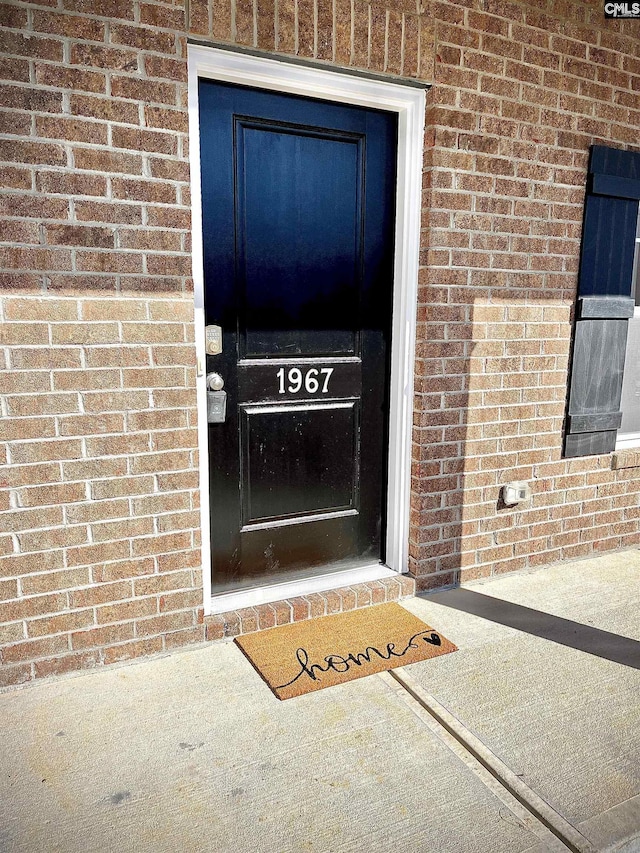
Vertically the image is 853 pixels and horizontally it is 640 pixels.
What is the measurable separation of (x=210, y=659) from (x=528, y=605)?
5.07 feet

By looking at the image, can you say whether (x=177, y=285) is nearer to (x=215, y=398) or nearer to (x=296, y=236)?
(x=215, y=398)

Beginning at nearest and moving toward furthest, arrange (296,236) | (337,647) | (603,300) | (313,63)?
1. (313,63)
2. (337,647)
3. (296,236)
4. (603,300)

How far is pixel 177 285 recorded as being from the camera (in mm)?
2375

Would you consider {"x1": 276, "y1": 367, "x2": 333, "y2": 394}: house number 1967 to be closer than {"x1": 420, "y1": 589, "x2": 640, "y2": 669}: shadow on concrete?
No

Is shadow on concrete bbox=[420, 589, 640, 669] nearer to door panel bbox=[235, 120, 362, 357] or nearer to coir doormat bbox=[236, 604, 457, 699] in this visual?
coir doormat bbox=[236, 604, 457, 699]

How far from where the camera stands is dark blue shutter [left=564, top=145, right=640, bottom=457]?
321cm

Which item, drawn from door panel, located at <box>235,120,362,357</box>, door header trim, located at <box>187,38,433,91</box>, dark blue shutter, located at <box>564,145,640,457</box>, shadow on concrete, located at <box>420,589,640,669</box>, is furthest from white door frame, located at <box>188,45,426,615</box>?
dark blue shutter, located at <box>564,145,640,457</box>

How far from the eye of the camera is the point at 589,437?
11.4 feet

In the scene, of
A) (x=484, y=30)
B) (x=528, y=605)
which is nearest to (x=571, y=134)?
(x=484, y=30)

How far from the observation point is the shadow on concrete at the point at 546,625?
8.55 feet

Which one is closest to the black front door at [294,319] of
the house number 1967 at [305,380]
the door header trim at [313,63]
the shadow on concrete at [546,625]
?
the house number 1967 at [305,380]

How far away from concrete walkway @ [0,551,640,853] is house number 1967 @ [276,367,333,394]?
117 cm

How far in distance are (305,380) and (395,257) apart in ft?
2.41

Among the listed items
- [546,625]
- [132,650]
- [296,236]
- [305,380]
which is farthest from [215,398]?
[546,625]
